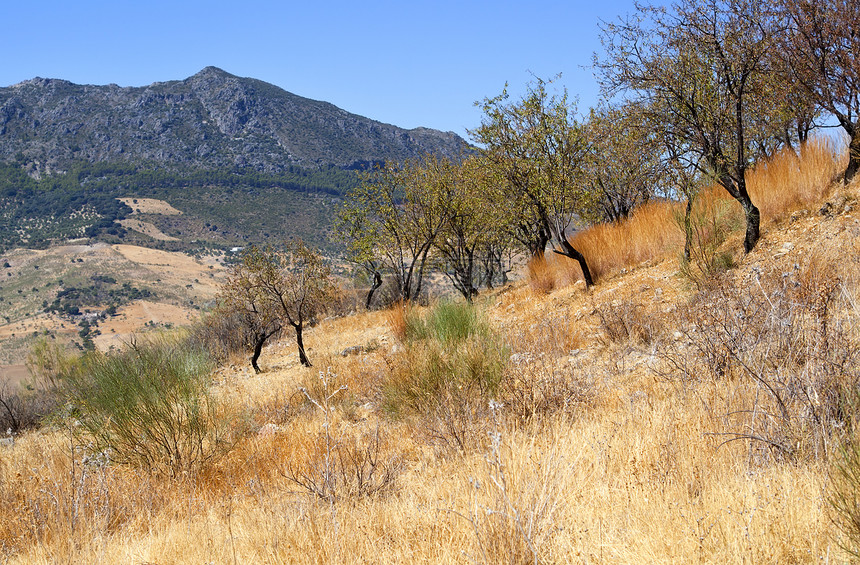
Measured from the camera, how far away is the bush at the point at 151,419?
6078 millimetres

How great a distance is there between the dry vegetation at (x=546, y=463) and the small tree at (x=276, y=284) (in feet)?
23.0

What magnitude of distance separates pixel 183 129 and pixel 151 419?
195 meters

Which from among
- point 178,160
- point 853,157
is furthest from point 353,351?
point 178,160

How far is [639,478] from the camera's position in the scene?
10.7 ft

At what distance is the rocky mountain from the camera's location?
168500mm

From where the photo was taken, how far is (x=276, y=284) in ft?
49.3

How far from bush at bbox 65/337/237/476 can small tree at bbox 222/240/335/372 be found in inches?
306

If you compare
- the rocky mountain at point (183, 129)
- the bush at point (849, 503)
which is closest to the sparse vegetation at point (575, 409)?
the bush at point (849, 503)

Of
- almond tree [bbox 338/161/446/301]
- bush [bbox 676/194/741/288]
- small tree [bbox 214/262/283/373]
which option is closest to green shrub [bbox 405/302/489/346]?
bush [bbox 676/194/741/288]

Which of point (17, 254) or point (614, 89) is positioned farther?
point (17, 254)

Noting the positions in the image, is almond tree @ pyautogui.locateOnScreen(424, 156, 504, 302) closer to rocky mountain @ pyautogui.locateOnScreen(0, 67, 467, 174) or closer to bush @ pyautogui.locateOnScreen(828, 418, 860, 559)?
bush @ pyautogui.locateOnScreen(828, 418, 860, 559)

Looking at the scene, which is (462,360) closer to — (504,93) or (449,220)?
(504,93)

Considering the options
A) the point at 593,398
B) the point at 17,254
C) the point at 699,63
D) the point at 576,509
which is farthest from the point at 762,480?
the point at 17,254

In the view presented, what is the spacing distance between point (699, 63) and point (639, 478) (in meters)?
8.36
